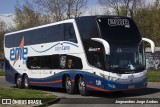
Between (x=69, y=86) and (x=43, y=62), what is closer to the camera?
(x=69, y=86)

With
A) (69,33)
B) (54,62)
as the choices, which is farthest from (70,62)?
(54,62)

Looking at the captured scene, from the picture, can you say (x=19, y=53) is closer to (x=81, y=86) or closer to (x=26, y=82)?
(x=26, y=82)

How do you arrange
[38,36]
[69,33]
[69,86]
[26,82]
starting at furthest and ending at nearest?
[26,82] < [38,36] < [69,86] < [69,33]

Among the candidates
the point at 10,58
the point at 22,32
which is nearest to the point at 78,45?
the point at 22,32

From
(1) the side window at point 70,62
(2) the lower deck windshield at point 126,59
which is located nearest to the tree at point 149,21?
(1) the side window at point 70,62

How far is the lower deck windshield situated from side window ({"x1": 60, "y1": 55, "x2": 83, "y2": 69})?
215 centimetres

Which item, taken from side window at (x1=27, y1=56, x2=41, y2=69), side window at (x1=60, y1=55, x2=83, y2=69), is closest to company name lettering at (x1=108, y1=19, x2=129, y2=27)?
side window at (x1=60, y1=55, x2=83, y2=69)

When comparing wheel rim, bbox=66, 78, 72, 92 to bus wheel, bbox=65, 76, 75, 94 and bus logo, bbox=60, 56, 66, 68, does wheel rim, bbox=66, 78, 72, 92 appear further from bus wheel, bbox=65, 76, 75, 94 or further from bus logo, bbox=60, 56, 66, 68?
bus logo, bbox=60, 56, 66, 68

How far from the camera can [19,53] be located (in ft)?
95.1

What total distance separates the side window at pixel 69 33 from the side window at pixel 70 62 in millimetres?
902

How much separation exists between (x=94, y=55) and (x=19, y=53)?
10.4 metres

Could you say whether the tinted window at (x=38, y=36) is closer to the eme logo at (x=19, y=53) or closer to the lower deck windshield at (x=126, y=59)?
the eme logo at (x=19, y=53)

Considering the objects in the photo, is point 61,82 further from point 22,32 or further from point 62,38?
point 22,32

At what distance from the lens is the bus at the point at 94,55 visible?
757 inches
